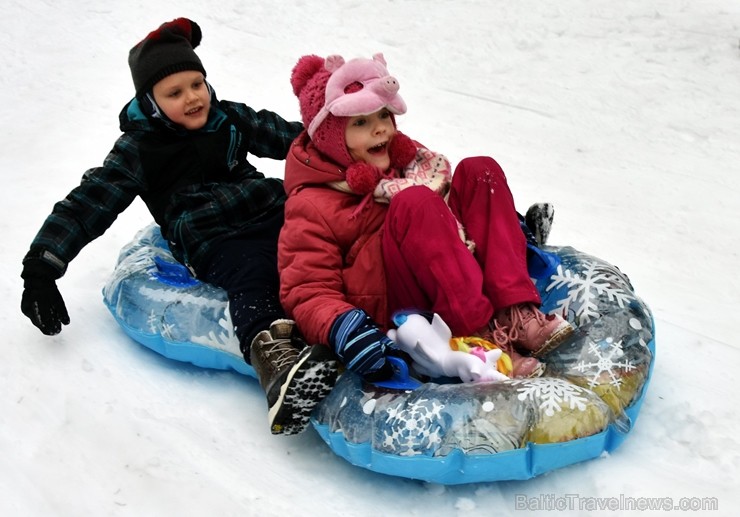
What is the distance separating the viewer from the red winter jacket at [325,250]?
2365 millimetres

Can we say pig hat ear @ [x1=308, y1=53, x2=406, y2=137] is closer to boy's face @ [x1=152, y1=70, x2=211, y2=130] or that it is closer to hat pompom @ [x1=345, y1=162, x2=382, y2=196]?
hat pompom @ [x1=345, y1=162, x2=382, y2=196]

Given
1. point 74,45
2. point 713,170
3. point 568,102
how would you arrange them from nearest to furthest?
1. point 713,170
2. point 568,102
3. point 74,45

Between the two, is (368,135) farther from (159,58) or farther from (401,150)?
(159,58)

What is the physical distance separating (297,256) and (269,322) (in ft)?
0.71

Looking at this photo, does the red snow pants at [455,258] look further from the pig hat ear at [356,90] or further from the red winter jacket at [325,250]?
the pig hat ear at [356,90]

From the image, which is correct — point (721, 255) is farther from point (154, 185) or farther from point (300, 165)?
point (154, 185)

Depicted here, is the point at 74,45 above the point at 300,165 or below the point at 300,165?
below

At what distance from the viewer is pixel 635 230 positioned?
12.4ft

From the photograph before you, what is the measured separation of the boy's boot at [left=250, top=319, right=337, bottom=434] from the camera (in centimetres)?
214

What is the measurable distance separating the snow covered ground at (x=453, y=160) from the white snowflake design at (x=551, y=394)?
0.65 ft

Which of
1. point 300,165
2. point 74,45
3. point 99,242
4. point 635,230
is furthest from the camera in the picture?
point 74,45

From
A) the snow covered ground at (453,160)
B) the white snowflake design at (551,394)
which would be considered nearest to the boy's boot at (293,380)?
the snow covered ground at (453,160)

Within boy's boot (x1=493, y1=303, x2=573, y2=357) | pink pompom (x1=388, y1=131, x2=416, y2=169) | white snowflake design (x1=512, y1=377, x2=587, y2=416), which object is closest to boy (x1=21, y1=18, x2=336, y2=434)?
pink pompom (x1=388, y1=131, x2=416, y2=169)

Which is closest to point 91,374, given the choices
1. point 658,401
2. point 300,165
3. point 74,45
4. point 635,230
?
point 300,165
